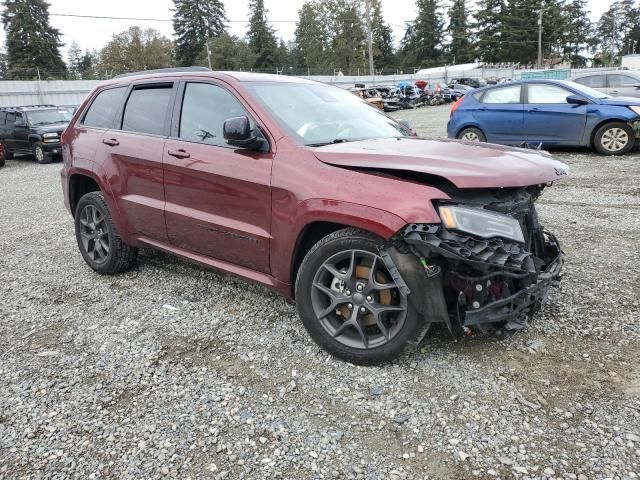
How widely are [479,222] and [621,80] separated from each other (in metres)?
14.2

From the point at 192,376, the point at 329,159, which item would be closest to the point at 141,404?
the point at 192,376

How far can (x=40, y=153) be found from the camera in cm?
1536

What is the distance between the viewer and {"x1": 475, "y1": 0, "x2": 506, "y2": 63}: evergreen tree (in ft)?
243

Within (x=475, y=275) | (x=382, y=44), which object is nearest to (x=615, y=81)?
(x=475, y=275)

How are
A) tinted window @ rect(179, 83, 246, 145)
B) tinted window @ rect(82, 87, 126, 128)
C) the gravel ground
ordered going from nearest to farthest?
the gravel ground → tinted window @ rect(179, 83, 246, 145) → tinted window @ rect(82, 87, 126, 128)

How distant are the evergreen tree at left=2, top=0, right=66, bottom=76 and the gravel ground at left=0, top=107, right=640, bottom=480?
6871 centimetres

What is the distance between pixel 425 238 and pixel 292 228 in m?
0.89

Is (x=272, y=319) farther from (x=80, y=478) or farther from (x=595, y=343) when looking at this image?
(x=595, y=343)

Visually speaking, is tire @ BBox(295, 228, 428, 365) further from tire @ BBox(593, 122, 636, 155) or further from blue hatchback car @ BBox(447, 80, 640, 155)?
tire @ BBox(593, 122, 636, 155)

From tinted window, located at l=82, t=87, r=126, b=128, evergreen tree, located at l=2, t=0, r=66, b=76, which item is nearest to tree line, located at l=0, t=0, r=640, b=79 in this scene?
evergreen tree, located at l=2, t=0, r=66, b=76

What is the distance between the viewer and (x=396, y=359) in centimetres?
311

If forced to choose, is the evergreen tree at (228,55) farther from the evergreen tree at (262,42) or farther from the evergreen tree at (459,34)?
the evergreen tree at (459,34)

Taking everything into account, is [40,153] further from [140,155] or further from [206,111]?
[206,111]

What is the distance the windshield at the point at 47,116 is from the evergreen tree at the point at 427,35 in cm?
7588
